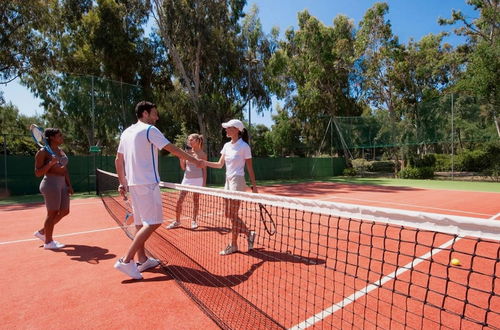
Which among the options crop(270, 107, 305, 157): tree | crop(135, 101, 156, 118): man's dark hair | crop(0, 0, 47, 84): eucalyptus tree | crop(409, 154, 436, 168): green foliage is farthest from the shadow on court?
crop(270, 107, 305, 157): tree

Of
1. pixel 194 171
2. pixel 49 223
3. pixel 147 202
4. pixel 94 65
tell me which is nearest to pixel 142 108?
pixel 147 202

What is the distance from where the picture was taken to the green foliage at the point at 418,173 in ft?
78.0

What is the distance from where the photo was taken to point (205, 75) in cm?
2458

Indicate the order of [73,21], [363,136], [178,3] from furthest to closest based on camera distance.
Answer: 1. [363,136]
2. [73,21]
3. [178,3]

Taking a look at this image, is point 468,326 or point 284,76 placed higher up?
point 284,76

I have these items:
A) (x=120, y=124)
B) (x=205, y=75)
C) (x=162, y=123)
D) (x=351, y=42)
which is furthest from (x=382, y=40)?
(x=120, y=124)

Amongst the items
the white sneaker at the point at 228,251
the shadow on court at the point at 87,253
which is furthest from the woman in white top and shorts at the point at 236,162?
the shadow on court at the point at 87,253

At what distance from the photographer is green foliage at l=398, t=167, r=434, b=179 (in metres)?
23.8

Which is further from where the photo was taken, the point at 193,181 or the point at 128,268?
the point at 193,181

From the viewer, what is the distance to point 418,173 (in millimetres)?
23859

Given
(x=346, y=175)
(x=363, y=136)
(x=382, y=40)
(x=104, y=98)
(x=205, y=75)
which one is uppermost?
(x=382, y=40)

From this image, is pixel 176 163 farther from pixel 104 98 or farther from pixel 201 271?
pixel 201 271

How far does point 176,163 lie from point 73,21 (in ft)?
46.5

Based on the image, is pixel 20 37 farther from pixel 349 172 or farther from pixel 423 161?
pixel 423 161
